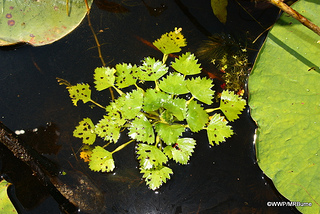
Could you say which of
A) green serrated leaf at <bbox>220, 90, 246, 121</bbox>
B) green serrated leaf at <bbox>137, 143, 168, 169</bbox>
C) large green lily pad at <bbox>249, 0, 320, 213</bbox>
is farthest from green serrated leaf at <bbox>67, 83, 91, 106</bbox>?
large green lily pad at <bbox>249, 0, 320, 213</bbox>

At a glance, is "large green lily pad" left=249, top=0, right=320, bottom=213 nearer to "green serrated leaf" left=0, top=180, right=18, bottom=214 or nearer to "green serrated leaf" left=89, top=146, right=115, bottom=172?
"green serrated leaf" left=89, top=146, right=115, bottom=172

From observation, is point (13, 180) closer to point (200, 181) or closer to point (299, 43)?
point (200, 181)

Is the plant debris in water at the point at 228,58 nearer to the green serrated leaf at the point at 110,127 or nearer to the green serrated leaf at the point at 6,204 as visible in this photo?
the green serrated leaf at the point at 110,127

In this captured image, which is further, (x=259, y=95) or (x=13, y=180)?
(x=13, y=180)

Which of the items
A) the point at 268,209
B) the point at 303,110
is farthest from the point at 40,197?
the point at 303,110

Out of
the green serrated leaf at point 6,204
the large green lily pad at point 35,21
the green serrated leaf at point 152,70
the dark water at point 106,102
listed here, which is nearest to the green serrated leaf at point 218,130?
the dark water at point 106,102

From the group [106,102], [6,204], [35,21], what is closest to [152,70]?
[106,102]
